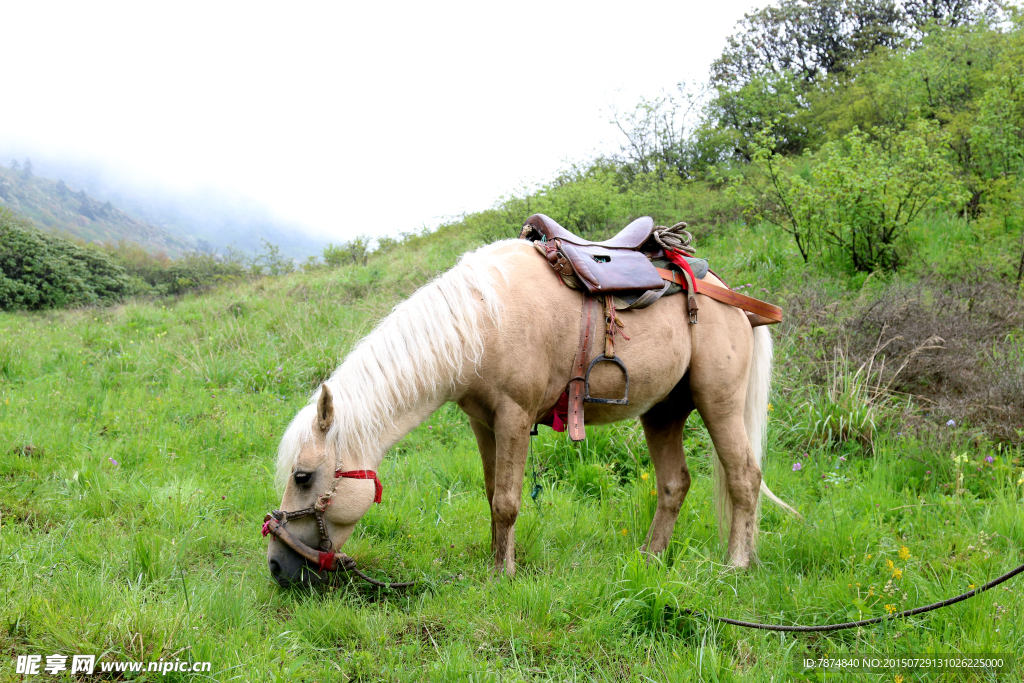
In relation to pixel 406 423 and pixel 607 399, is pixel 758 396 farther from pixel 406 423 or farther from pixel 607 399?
pixel 406 423

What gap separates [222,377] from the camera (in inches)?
258

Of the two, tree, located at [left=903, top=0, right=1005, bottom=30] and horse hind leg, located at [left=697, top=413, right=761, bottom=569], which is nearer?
horse hind leg, located at [left=697, top=413, right=761, bottom=569]

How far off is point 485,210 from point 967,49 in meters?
10.1

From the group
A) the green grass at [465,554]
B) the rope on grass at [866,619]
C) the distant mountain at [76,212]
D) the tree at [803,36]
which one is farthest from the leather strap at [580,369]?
the distant mountain at [76,212]

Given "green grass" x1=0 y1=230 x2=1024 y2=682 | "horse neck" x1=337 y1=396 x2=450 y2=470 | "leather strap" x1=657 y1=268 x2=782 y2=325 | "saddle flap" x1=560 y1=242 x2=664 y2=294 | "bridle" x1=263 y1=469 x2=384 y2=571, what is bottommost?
"green grass" x1=0 y1=230 x2=1024 y2=682

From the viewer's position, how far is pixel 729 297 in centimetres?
Answer: 337

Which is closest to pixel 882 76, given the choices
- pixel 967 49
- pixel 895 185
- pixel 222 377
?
pixel 967 49

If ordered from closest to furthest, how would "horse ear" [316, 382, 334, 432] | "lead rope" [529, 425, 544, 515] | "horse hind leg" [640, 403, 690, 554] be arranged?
1. "horse ear" [316, 382, 334, 432]
2. "lead rope" [529, 425, 544, 515]
3. "horse hind leg" [640, 403, 690, 554]

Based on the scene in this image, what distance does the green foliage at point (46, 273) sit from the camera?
12.1 metres

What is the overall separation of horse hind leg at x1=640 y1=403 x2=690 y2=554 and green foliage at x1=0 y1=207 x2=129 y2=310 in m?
13.8

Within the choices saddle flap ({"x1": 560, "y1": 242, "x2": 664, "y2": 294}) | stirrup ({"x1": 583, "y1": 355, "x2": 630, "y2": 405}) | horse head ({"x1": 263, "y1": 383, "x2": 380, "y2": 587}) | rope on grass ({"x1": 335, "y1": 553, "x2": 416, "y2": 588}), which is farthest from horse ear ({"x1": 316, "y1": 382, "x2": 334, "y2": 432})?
saddle flap ({"x1": 560, "y1": 242, "x2": 664, "y2": 294})

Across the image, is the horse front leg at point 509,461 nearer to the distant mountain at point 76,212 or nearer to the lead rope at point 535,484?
the lead rope at point 535,484

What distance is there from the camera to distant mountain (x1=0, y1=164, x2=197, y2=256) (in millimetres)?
34781

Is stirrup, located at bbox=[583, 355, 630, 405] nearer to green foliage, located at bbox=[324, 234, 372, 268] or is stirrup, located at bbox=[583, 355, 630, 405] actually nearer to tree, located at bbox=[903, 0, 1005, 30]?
green foliage, located at bbox=[324, 234, 372, 268]
